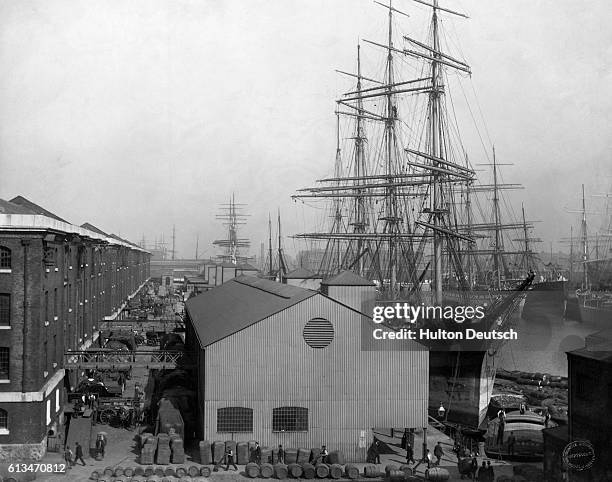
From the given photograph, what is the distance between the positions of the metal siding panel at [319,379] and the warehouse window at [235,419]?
0.25 meters

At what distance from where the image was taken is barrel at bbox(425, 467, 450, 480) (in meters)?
27.7

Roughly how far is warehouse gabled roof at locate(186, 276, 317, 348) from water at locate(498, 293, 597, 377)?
2589 cm

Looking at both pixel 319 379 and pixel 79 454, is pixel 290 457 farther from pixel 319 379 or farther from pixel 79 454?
pixel 79 454

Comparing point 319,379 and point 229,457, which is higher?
point 319,379

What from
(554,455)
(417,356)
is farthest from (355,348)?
(554,455)

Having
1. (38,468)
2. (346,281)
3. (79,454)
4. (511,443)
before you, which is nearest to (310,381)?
(346,281)

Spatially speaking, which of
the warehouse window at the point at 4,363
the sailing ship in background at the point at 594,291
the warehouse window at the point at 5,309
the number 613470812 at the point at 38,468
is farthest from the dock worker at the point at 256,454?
the sailing ship in background at the point at 594,291

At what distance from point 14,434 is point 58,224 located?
10.4m

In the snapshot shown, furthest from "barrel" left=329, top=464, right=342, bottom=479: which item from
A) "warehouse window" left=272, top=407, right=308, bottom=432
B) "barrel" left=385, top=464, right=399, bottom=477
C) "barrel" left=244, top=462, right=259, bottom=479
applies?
"barrel" left=244, top=462, right=259, bottom=479

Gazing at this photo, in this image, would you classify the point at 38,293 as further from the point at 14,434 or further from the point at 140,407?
the point at 140,407

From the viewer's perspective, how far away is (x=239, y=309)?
39.8 m

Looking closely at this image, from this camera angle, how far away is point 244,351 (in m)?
30.9

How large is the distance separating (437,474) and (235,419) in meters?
9.02

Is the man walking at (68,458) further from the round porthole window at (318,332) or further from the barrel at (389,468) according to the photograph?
the barrel at (389,468)
